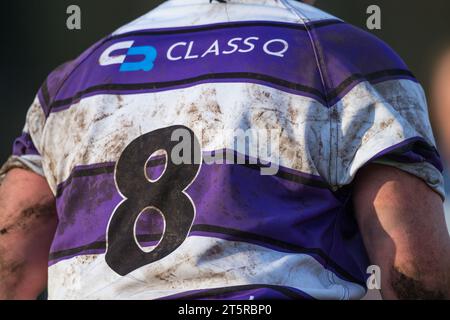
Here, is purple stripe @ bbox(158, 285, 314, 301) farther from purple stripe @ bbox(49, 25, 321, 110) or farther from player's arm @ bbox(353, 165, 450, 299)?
purple stripe @ bbox(49, 25, 321, 110)

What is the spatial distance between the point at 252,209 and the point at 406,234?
29 centimetres

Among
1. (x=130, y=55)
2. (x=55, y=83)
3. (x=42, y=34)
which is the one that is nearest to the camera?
(x=130, y=55)

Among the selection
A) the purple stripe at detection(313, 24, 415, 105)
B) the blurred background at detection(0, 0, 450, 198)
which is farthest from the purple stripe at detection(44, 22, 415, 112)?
the blurred background at detection(0, 0, 450, 198)

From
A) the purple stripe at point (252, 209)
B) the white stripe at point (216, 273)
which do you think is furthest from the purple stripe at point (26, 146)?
the white stripe at point (216, 273)

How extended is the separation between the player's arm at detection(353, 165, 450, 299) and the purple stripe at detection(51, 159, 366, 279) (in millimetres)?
63

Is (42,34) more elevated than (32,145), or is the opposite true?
(32,145)

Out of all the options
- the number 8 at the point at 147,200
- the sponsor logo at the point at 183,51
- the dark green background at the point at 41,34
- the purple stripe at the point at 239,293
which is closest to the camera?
the purple stripe at the point at 239,293

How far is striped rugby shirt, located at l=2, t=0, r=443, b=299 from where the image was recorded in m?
1.71

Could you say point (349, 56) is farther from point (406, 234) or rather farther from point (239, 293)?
point (239, 293)

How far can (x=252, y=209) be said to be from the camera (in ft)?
5.64

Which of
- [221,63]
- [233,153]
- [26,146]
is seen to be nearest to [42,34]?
[26,146]

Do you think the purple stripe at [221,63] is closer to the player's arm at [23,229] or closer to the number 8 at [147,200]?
the number 8 at [147,200]

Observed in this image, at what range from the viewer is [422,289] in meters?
1.81

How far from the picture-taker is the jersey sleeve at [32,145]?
2092mm
